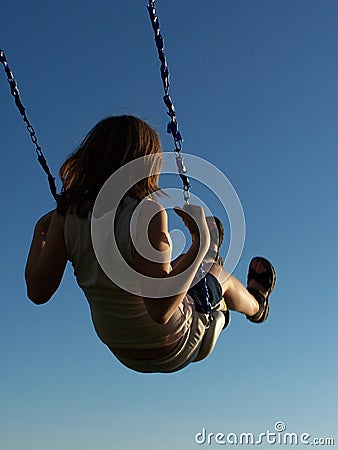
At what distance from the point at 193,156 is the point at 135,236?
420mm

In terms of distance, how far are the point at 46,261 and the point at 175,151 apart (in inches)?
28.2

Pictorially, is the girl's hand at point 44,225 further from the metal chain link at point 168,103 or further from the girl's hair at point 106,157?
the metal chain link at point 168,103

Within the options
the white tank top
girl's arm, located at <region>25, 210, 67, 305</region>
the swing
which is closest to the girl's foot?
the swing

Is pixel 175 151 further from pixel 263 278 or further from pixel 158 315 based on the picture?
pixel 263 278

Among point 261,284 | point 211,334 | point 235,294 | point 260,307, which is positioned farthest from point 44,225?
point 261,284

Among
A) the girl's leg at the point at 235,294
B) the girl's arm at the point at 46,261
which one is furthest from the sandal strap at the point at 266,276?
the girl's arm at the point at 46,261

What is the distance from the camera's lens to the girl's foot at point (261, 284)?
436 cm

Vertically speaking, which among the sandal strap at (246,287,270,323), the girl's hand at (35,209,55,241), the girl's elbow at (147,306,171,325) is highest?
the sandal strap at (246,287,270,323)

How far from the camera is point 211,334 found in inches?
142

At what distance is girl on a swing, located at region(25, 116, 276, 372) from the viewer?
117 inches

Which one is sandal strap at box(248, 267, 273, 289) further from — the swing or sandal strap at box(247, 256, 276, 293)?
the swing

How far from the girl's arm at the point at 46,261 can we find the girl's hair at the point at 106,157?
0.31 feet

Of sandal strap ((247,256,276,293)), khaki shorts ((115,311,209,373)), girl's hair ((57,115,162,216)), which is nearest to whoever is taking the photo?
girl's hair ((57,115,162,216))

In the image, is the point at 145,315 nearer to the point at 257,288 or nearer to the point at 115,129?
the point at 115,129
